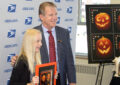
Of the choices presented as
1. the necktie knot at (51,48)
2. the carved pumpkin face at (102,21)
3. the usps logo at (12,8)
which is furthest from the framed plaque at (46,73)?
the carved pumpkin face at (102,21)

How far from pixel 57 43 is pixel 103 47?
1.51 m

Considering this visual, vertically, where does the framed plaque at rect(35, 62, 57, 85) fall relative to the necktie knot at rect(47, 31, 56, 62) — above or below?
below

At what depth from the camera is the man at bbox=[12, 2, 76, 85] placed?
3133 millimetres

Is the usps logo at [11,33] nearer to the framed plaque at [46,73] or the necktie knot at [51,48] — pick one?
the necktie knot at [51,48]

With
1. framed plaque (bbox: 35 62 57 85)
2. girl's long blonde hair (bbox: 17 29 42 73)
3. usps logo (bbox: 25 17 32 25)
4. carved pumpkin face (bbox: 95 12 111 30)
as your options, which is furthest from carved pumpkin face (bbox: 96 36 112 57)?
girl's long blonde hair (bbox: 17 29 42 73)

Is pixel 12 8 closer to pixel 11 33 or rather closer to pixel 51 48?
pixel 11 33

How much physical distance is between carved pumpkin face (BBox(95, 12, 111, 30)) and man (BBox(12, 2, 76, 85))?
4.34 feet

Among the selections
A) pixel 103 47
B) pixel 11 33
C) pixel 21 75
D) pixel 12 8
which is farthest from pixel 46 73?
pixel 103 47

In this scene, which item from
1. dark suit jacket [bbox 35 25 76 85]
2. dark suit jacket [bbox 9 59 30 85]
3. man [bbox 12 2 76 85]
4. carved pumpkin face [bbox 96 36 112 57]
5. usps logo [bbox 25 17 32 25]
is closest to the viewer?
dark suit jacket [bbox 9 59 30 85]

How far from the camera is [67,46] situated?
337 cm

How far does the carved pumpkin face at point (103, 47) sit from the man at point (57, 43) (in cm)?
127

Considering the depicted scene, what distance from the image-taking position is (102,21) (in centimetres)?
457

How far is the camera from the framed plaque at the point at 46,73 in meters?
2.59

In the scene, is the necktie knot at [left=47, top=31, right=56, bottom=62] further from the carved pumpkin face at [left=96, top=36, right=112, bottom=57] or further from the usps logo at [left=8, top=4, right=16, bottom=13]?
the carved pumpkin face at [left=96, top=36, right=112, bottom=57]
